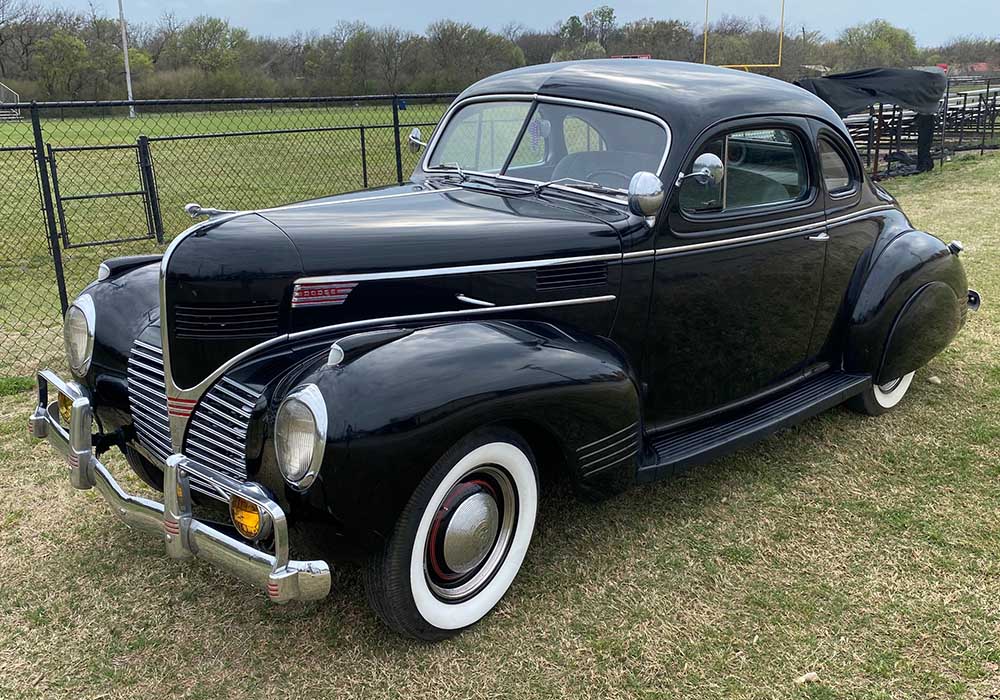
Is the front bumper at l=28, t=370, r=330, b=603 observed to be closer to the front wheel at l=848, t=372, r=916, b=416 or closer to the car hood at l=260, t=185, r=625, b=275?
the car hood at l=260, t=185, r=625, b=275

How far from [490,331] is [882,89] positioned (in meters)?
13.4

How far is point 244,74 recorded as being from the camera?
37.1 metres

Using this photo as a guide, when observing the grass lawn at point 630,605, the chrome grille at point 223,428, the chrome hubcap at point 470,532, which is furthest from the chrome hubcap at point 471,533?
the chrome grille at point 223,428

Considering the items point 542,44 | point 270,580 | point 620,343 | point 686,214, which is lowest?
point 270,580

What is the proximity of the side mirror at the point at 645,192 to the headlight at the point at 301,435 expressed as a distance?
62.0 inches

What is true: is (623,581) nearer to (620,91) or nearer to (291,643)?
(291,643)

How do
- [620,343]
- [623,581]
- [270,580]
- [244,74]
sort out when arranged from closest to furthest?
[270,580]
[623,581]
[620,343]
[244,74]

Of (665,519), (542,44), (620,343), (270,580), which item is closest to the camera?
(270,580)

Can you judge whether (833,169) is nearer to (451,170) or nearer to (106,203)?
(451,170)

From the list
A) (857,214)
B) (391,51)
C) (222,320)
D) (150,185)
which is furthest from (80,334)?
(391,51)

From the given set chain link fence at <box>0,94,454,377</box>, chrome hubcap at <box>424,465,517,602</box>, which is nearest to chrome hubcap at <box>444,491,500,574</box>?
chrome hubcap at <box>424,465,517,602</box>

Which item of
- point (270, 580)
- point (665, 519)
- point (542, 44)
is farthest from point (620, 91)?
point (542, 44)

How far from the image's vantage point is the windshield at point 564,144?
11.9 ft

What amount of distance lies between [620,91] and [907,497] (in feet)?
7.86
